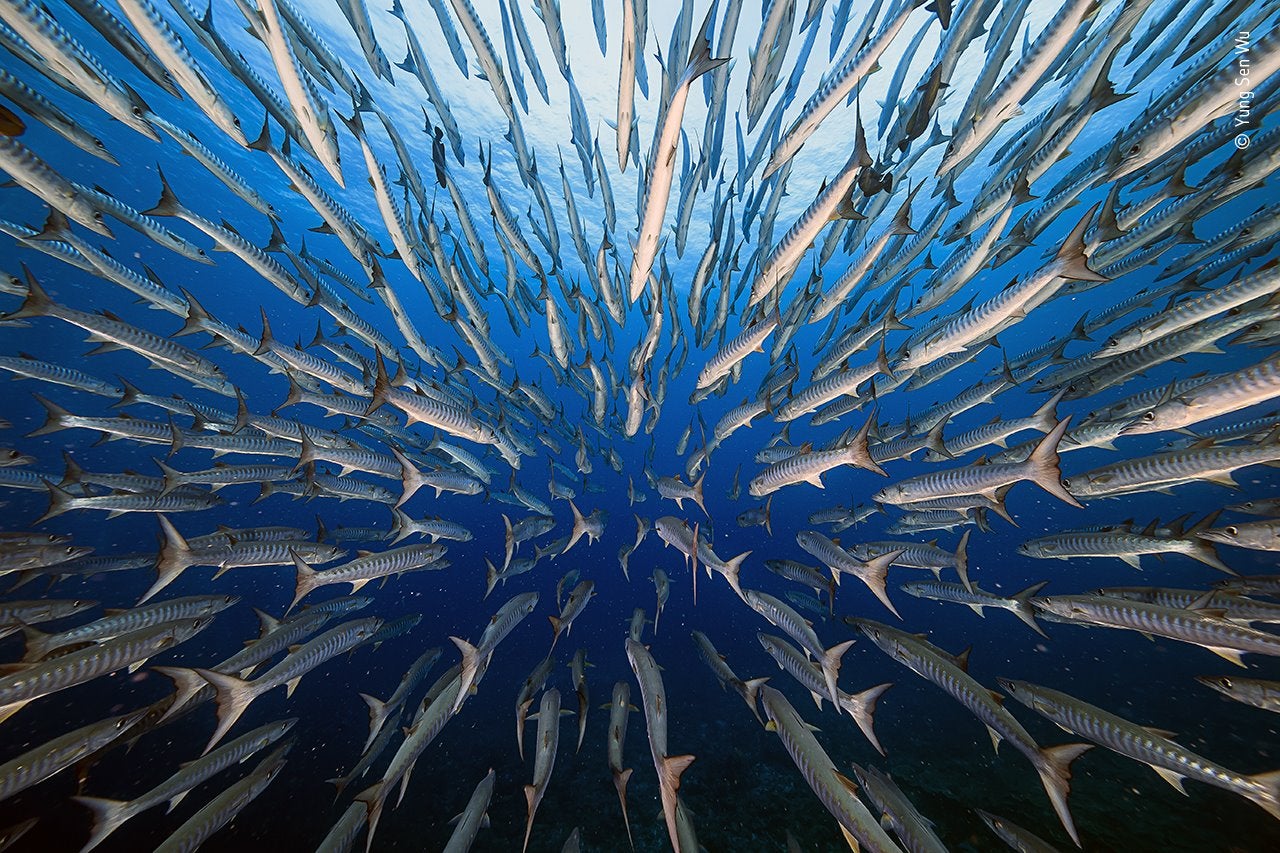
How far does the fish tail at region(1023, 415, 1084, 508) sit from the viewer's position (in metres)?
3.90

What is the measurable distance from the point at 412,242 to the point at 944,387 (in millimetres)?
47568

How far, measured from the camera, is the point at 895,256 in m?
5.72

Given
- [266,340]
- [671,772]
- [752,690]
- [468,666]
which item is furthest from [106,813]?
[752,690]

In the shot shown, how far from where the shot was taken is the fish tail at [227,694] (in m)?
4.20

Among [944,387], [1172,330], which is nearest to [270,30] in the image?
[1172,330]

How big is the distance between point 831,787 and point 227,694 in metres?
5.97

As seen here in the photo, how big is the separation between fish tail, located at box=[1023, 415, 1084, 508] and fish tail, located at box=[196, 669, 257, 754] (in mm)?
8169

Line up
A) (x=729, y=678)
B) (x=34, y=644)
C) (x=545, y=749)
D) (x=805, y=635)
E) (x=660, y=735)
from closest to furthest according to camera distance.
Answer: (x=660, y=735) < (x=34, y=644) < (x=545, y=749) < (x=805, y=635) < (x=729, y=678)

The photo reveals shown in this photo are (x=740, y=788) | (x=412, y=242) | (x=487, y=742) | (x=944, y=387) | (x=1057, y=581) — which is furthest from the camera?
(x=944, y=387)

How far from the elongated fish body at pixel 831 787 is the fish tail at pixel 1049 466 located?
321 cm

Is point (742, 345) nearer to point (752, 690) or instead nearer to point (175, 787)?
point (752, 690)

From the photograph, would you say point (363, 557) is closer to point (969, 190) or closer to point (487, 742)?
point (487, 742)

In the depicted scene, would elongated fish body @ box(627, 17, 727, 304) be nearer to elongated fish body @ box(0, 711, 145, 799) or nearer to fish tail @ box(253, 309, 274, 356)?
fish tail @ box(253, 309, 274, 356)

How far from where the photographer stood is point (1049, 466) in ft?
13.1
